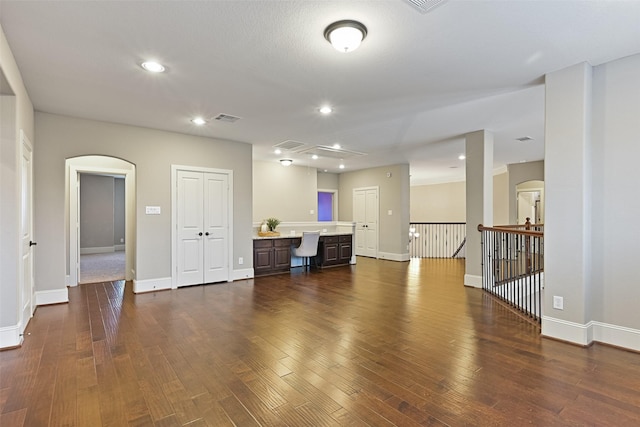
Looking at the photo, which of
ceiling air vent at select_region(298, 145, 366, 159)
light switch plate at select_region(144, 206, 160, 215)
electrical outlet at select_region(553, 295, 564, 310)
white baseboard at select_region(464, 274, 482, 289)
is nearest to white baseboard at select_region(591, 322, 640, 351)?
electrical outlet at select_region(553, 295, 564, 310)

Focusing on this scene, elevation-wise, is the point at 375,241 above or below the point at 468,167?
below

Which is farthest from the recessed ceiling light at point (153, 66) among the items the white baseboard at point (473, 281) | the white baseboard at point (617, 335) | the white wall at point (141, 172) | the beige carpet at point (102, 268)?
the white baseboard at point (473, 281)

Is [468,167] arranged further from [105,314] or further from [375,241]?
[105,314]

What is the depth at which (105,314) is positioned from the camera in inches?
165

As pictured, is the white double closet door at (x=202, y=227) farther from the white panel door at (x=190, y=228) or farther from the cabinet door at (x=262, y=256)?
the cabinet door at (x=262, y=256)

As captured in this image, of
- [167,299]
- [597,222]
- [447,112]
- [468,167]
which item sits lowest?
[167,299]

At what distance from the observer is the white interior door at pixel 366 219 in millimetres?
9859

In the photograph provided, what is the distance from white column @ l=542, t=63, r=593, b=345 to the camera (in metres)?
3.19

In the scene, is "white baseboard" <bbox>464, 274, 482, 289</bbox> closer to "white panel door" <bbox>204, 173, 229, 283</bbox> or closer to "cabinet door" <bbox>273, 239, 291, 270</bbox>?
"cabinet door" <bbox>273, 239, 291, 270</bbox>

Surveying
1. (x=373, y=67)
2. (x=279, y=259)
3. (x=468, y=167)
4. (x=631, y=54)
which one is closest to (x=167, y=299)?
(x=279, y=259)

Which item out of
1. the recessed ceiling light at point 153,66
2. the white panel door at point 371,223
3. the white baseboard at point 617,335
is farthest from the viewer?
the white panel door at point 371,223

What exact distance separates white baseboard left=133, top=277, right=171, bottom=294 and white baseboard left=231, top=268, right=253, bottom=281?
1186 mm

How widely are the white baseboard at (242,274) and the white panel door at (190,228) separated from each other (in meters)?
0.62

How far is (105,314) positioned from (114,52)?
10.4ft
